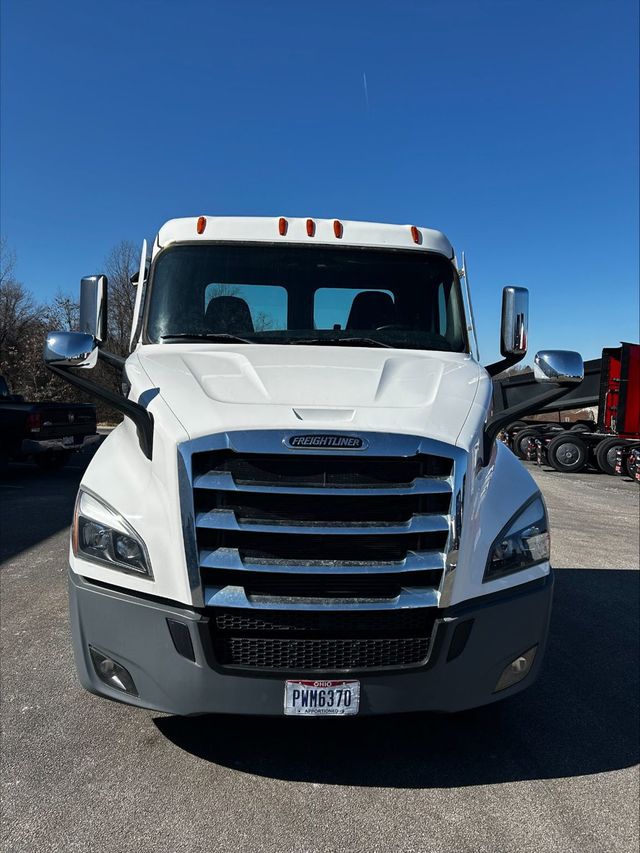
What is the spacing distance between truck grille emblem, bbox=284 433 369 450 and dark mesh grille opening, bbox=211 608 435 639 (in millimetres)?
645

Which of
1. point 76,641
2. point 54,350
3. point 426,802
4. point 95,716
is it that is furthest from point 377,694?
point 54,350

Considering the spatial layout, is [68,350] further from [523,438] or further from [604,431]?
[523,438]

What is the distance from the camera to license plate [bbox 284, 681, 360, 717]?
261 cm

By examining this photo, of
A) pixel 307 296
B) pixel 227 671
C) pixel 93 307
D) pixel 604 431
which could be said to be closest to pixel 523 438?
pixel 604 431

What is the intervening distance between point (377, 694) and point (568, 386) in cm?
186

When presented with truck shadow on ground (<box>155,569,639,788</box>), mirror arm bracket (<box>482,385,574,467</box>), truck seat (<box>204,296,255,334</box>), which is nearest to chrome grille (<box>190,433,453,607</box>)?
mirror arm bracket (<box>482,385,574,467</box>)

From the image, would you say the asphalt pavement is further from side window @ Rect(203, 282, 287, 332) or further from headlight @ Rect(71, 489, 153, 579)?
side window @ Rect(203, 282, 287, 332)

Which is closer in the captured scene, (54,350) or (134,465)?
(134,465)

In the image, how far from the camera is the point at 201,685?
102 inches

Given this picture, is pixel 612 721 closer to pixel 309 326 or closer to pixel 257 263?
pixel 309 326

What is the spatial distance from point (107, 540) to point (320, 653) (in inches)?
38.6

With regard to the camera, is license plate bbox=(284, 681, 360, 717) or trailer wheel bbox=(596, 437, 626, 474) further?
trailer wheel bbox=(596, 437, 626, 474)

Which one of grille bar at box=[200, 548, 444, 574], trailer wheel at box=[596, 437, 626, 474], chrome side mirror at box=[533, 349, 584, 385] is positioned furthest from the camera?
trailer wheel at box=[596, 437, 626, 474]

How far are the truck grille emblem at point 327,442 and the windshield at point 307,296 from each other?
4.38 ft
